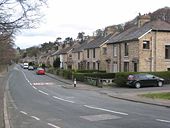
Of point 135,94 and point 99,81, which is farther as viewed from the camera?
point 99,81

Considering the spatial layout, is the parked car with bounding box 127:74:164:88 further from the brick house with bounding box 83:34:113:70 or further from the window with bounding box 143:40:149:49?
the brick house with bounding box 83:34:113:70

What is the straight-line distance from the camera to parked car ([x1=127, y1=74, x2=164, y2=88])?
37938mm

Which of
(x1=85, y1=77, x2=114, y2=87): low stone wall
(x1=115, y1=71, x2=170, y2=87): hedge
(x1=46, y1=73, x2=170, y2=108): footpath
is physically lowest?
(x1=46, y1=73, x2=170, y2=108): footpath

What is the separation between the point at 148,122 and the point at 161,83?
82.3 ft

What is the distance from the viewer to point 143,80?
125ft

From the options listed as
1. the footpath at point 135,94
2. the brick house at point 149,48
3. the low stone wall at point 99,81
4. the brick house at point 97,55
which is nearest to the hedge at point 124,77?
the low stone wall at point 99,81

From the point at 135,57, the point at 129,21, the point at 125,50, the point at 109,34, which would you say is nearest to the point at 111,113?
the point at 135,57

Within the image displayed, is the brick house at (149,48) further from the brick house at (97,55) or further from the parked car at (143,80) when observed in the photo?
the brick house at (97,55)

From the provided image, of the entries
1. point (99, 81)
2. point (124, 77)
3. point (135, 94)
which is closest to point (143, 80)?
point (124, 77)

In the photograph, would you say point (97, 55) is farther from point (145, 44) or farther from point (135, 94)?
point (135, 94)

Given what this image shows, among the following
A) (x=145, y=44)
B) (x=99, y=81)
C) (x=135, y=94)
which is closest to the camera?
(x=135, y=94)

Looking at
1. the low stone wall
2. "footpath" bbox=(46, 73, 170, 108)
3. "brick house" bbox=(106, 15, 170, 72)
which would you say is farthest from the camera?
"brick house" bbox=(106, 15, 170, 72)

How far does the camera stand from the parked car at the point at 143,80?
3794 centimetres

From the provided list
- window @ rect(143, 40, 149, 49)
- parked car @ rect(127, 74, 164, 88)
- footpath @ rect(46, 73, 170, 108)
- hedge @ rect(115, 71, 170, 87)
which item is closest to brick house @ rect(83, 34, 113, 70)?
window @ rect(143, 40, 149, 49)
